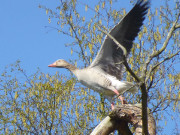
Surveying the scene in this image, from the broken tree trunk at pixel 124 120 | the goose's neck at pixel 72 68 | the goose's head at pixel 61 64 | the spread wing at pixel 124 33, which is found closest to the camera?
the broken tree trunk at pixel 124 120

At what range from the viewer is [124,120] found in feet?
25.3

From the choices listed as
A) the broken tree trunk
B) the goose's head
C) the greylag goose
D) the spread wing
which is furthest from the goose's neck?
the broken tree trunk

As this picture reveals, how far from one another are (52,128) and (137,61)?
3.09 m

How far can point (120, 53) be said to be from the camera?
958cm

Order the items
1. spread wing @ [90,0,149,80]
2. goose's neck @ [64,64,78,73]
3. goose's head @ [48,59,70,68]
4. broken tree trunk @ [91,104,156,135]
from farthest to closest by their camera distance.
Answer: goose's head @ [48,59,70,68], goose's neck @ [64,64,78,73], spread wing @ [90,0,149,80], broken tree trunk @ [91,104,156,135]

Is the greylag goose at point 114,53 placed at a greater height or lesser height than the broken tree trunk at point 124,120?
greater

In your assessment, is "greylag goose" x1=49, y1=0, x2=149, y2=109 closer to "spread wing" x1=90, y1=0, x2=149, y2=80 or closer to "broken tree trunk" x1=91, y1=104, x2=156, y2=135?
"spread wing" x1=90, y1=0, x2=149, y2=80

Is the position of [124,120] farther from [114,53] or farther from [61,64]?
[61,64]

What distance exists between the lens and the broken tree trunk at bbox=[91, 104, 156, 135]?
7297 mm

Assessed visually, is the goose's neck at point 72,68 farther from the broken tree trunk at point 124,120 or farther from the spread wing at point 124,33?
the broken tree trunk at point 124,120

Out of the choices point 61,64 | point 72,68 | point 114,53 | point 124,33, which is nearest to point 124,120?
point 114,53

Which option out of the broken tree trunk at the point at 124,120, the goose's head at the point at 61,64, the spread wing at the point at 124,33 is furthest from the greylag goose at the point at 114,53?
the broken tree trunk at the point at 124,120

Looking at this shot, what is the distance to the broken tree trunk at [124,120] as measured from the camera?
730cm

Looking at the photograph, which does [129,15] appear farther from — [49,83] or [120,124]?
[49,83]
